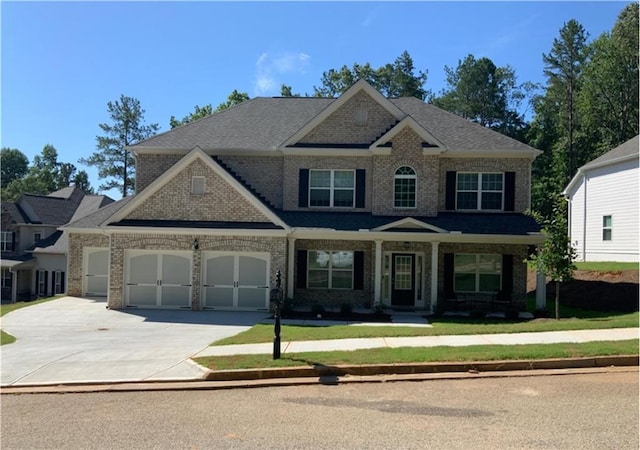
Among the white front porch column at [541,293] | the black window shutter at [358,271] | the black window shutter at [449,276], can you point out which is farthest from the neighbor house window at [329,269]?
the white front porch column at [541,293]

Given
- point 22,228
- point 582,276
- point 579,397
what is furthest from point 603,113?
point 22,228

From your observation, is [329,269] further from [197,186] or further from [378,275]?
[197,186]

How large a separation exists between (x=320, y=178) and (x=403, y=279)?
5.28 metres

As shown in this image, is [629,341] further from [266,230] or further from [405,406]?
[266,230]

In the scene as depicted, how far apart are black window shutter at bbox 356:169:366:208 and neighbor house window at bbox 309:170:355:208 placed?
0.74 feet

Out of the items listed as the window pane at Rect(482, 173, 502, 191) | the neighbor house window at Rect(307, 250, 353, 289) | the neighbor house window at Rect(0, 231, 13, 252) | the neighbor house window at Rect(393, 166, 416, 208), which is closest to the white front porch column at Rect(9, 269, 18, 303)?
the neighbor house window at Rect(0, 231, 13, 252)

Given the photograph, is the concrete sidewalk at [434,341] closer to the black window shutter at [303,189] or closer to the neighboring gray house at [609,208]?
the black window shutter at [303,189]

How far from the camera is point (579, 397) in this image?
7.11 metres

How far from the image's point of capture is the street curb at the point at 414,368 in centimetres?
867

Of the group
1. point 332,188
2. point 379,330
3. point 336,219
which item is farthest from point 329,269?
point 379,330

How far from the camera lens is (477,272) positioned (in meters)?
19.0

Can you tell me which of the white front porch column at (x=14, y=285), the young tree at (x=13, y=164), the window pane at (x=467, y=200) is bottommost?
the white front porch column at (x=14, y=285)

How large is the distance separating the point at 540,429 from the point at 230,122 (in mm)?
19659

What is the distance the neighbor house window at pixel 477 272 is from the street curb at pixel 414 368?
9.94 m
